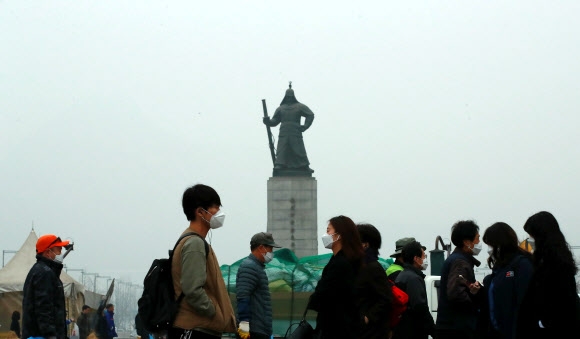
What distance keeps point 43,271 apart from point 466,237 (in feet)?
9.70

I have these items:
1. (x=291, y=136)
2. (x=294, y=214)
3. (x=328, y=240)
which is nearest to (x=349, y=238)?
(x=328, y=240)

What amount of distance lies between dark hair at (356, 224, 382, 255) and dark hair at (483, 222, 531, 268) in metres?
0.69

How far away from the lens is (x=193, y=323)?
6.36 metres

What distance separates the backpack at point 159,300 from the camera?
6.35 meters

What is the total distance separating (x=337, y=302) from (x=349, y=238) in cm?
40

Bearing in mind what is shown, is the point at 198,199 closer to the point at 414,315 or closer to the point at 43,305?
the point at 43,305

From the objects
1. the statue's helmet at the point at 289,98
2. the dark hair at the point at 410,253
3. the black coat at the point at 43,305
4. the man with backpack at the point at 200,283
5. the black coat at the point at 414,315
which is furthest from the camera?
the statue's helmet at the point at 289,98

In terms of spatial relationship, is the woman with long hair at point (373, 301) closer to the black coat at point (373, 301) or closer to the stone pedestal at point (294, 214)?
the black coat at point (373, 301)

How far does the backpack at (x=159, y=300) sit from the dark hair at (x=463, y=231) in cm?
266

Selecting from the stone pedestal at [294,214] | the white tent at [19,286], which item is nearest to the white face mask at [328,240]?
the white tent at [19,286]

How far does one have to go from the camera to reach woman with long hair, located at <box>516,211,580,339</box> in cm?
639

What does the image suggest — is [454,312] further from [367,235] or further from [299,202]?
[299,202]

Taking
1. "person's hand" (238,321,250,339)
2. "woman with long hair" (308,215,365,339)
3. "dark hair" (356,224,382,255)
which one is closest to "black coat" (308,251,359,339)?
"woman with long hair" (308,215,365,339)

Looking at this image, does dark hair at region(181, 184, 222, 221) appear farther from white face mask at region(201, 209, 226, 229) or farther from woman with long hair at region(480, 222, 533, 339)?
woman with long hair at region(480, 222, 533, 339)
